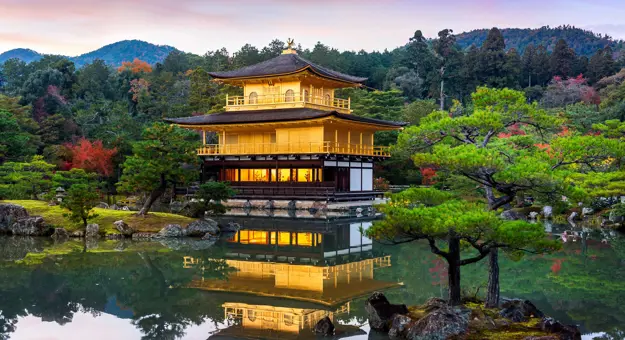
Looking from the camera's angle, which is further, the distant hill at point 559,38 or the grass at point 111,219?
the distant hill at point 559,38

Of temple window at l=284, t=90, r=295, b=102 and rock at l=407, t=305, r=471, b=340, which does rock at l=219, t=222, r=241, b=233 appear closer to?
temple window at l=284, t=90, r=295, b=102

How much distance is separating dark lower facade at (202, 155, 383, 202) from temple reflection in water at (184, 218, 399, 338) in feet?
26.8

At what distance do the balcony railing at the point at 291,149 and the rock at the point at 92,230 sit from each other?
13.8 m

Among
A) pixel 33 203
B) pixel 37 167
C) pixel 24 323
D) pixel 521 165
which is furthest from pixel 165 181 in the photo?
pixel 521 165

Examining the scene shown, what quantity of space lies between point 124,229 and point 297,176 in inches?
575

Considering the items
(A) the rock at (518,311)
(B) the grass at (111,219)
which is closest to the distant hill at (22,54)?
(B) the grass at (111,219)

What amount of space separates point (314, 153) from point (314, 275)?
18.6 m

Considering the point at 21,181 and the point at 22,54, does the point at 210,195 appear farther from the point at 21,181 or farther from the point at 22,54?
the point at 22,54

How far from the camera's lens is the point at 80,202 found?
76.0 feet

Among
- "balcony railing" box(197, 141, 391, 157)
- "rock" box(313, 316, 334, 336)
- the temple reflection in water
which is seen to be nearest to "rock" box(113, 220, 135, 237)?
the temple reflection in water

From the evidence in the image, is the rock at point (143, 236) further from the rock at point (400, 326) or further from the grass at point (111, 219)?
the rock at point (400, 326)

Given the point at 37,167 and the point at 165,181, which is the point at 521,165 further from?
the point at 37,167

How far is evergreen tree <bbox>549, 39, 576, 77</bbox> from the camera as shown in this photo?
2810 inches

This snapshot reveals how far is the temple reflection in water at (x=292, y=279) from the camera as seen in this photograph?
10.9 meters
